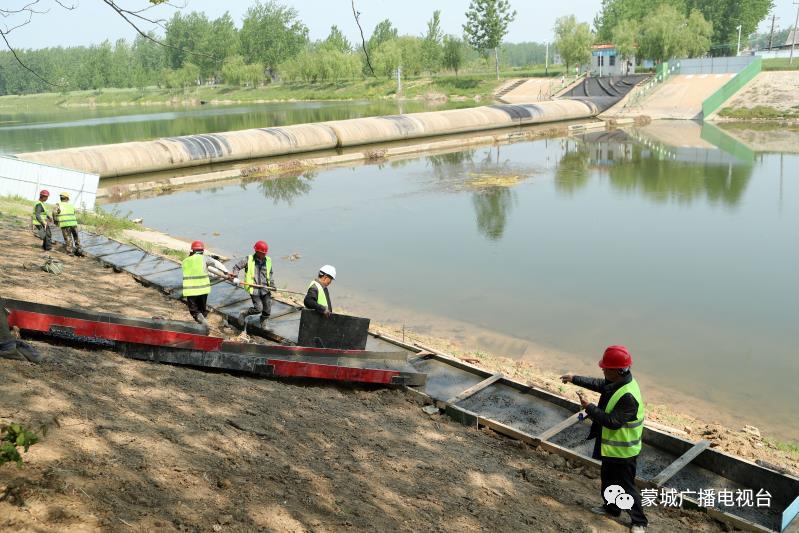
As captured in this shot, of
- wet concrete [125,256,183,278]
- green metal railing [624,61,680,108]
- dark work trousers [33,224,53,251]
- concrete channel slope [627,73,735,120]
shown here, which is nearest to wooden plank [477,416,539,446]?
wet concrete [125,256,183,278]

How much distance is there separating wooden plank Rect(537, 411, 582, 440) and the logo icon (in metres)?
1.51

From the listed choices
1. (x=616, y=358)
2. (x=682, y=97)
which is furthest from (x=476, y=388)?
(x=682, y=97)

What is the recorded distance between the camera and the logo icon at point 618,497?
5.43 metres


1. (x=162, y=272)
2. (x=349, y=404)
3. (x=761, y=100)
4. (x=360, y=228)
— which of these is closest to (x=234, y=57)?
(x=761, y=100)

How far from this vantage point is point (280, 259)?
1648cm

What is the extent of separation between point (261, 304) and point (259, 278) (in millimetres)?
514

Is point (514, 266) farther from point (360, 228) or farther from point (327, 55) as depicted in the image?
point (327, 55)

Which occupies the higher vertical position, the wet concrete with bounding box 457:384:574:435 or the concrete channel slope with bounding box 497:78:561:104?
the concrete channel slope with bounding box 497:78:561:104

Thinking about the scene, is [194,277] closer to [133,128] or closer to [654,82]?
[133,128]

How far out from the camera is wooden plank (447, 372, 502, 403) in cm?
808

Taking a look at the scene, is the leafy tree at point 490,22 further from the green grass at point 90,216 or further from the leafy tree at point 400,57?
the green grass at point 90,216

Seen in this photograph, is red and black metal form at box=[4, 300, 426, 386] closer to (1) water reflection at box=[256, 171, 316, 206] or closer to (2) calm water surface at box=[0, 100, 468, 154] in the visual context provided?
(1) water reflection at box=[256, 171, 316, 206]

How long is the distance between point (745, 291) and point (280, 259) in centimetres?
1048

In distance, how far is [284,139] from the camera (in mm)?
33281
